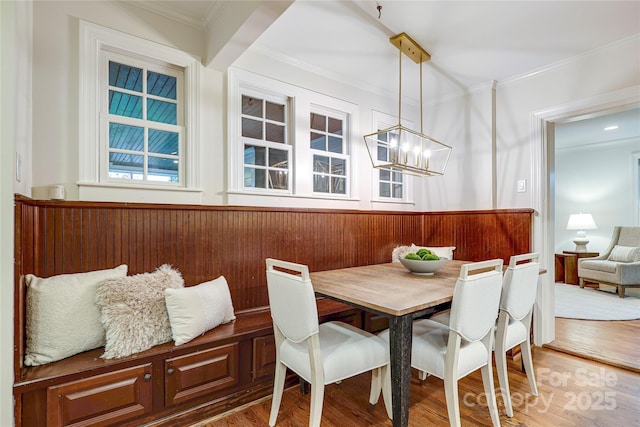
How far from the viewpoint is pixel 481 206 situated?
133 inches

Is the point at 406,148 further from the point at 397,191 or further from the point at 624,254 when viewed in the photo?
the point at 624,254

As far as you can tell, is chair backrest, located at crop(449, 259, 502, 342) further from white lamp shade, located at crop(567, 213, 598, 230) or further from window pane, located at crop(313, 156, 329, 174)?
white lamp shade, located at crop(567, 213, 598, 230)

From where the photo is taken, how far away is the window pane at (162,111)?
2.24 metres

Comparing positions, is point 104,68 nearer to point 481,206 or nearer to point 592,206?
point 481,206

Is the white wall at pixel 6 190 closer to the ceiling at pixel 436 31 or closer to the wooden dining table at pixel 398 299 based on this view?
the ceiling at pixel 436 31

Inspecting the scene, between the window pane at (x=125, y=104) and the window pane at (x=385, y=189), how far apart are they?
2.47m

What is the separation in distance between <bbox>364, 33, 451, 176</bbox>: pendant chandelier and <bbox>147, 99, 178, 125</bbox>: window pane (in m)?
1.43

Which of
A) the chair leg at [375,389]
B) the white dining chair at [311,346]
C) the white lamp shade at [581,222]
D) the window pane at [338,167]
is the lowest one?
the chair leg at [375,389]

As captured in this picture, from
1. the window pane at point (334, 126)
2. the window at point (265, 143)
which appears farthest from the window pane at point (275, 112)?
the window pane at point (334, 126)

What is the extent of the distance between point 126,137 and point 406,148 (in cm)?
195

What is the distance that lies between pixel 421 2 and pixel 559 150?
225 inches

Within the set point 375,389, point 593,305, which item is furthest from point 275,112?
point 593,305

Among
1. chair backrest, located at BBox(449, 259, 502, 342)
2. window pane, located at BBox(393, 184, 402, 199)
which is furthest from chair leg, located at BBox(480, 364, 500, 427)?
window pane, located at BBox(393, 184, 402, 199)

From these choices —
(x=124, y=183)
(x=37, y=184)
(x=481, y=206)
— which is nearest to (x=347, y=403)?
(x=124, y=183)
